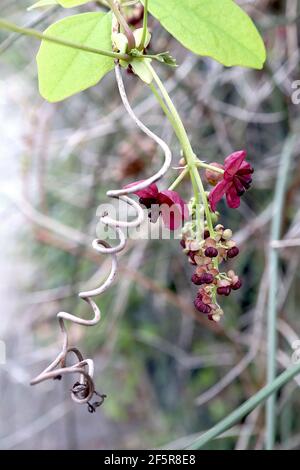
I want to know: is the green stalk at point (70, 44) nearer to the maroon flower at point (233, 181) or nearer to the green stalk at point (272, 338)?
the maroon flower at point (233, 181)

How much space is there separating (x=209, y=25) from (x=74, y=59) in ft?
0.35

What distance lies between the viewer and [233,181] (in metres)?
0.46

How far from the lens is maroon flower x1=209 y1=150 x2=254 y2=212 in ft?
1.48

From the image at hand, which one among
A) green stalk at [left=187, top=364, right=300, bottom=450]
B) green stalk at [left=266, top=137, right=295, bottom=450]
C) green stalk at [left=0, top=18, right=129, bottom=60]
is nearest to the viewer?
green stalk at [left=0, top=18, right=129, bottom=60]

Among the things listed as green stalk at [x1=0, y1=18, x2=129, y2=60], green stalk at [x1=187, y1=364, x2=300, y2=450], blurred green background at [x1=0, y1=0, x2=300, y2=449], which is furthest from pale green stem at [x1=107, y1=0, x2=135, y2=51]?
blurred green background at [x1=0, y1=0, x2=300, y2=449]

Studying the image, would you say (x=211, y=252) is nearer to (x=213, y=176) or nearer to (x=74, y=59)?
(x=213, y=176)

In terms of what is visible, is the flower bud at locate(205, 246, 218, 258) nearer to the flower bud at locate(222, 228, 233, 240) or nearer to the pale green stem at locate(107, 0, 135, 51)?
the flower bud at locate(222, 228, 233, 240)

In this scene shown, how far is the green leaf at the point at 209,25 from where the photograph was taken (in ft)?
1.54

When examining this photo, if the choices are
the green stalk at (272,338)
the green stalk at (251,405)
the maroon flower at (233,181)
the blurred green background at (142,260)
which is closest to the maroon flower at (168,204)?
the maroon flower at (233,181)

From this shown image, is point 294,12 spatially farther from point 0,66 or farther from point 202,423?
point 202,423

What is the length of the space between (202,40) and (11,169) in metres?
1.30

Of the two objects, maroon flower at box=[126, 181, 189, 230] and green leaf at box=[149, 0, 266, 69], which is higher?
green leaf at box=[149, 0, 266, 69]

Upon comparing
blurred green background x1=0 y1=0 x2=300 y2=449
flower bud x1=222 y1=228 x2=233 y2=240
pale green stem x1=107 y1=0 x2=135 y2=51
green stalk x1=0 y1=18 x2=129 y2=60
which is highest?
blurred green background x1=0 y1=0 x2=300 y2=449

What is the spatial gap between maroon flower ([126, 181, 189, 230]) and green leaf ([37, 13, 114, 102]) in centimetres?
10
